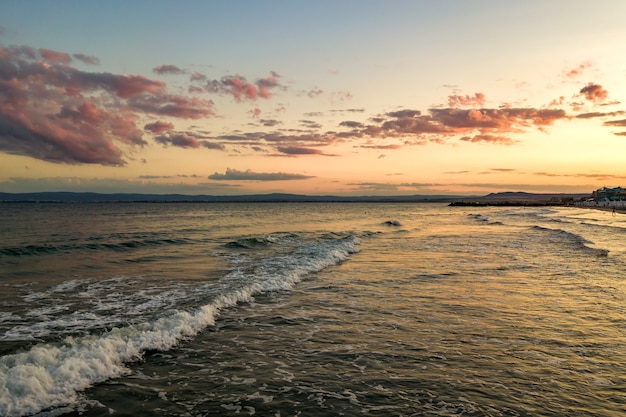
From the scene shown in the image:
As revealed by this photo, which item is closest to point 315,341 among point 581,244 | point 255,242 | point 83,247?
point 255,242

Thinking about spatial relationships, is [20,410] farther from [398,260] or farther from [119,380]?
[398,260]

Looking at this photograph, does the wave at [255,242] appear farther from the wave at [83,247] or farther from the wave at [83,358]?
the wave at [83,358]

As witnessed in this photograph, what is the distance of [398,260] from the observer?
26297mm

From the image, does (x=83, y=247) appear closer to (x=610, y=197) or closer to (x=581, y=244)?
(x=581, y=244)

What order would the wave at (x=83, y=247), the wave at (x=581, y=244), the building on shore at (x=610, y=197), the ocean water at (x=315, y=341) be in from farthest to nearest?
the building on shore at (x=610, y=197), the wave at (x=83, y=247), the wave at (x=581, y=244), the ocean water at (x=315, y=341)

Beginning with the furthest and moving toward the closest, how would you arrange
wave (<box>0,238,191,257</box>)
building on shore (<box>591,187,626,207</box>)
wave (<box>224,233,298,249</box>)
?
building on shore (<box>591,187,626,207</box>) → wave (<box>224,233,298,249</box>) → wave (<box>0,238,191,257</box>)

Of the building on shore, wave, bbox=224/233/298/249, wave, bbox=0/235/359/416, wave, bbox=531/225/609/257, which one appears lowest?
wave, bbox=224/233/298/249

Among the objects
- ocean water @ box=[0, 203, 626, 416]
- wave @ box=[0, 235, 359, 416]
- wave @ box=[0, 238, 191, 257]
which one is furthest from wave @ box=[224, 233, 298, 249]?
wave @ box=[0, 235, 359, 416]

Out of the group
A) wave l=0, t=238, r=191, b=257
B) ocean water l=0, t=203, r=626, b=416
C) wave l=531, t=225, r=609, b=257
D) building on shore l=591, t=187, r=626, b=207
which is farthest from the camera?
building on shore l=591, t=187, r=626, b=207

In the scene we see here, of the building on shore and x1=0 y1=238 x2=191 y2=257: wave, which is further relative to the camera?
the building on shore

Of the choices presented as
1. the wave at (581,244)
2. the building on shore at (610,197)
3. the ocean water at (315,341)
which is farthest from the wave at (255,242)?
the building on shore at (610,197)

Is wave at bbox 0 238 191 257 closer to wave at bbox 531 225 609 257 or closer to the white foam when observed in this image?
the white foam

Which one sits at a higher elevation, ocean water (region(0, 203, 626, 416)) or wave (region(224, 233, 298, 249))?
ocean water (region(0, 203, 626, 416))

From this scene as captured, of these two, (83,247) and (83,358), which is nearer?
(83,358)
